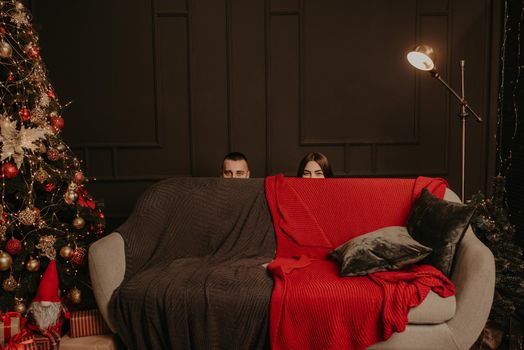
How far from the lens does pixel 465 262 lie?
2.24m

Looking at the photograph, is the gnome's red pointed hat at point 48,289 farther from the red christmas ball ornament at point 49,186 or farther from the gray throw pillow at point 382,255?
the gray throw pillow at point 382,255

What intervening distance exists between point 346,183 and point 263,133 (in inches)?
53.5

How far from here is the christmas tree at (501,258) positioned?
2.67 meters

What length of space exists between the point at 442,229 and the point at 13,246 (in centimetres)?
223

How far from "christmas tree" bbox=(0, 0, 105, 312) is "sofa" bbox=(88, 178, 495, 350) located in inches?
14.5

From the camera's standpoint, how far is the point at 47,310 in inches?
88.5

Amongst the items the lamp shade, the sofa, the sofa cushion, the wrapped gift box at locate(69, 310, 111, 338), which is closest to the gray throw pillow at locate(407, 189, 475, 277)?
the sofa

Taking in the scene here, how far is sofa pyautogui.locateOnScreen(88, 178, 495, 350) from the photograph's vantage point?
2.14 metres

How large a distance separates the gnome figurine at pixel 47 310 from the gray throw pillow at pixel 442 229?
73.6 inches

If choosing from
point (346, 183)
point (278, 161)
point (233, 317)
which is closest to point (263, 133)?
point (278, 161)

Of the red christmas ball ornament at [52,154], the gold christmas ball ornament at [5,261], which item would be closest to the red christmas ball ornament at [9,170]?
the red christmas ball ornament at [52,154]

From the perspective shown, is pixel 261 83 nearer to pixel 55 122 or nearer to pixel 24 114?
pixel 55 122

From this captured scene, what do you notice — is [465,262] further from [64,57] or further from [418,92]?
[64,57]

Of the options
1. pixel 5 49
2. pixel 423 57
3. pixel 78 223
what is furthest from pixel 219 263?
pixel 423 57
